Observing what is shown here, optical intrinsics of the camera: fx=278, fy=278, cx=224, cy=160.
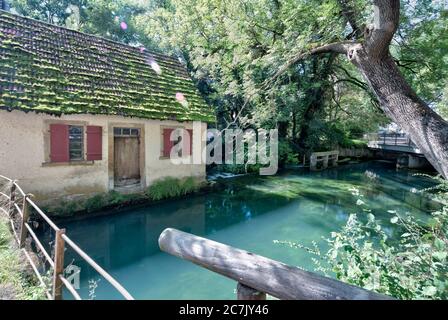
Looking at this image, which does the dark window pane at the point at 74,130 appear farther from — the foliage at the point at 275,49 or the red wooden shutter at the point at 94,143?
the foliage at the point at 275,49

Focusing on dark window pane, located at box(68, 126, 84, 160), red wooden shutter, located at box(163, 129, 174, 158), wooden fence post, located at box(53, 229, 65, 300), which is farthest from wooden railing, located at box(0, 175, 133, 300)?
red wooden shutter, located at box(163, 129, 174, 158)

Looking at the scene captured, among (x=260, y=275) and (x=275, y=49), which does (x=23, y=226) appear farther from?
(x=275, y=49)

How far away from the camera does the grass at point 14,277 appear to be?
2.82 metres

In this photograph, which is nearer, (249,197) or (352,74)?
(249,197)

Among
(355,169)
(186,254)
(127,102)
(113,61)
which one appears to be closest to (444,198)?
(186,254)

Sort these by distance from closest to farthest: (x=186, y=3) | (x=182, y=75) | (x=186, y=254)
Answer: (x=186, y=254), (x=182, y=75), (x=186, y=3)

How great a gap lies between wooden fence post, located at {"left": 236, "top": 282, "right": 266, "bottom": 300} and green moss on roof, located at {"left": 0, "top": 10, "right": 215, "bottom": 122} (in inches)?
293

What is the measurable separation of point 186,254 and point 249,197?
9795 millimetres

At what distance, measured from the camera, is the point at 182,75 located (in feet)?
40.5

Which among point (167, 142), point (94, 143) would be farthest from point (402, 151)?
point (94, 143)

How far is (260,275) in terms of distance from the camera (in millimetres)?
1473

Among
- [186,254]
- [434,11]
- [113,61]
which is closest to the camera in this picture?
[186,254]

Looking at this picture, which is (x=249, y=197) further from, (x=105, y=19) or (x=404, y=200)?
(x=105, y=19)

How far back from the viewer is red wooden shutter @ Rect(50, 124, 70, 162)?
25.1 feet
